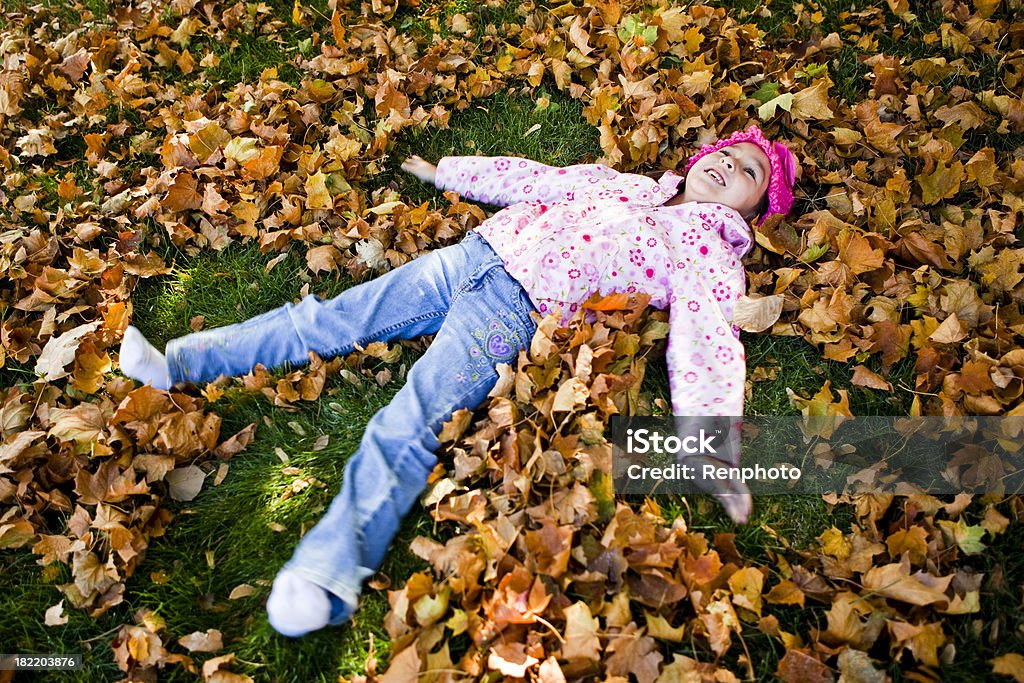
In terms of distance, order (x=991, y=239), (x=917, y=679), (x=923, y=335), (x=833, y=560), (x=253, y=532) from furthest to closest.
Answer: (x=991, y=239) → (x=923, y=335) → (x=253, y=532) → (x=833, y=560) → (x=917, y=679)

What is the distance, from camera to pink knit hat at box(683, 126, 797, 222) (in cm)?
295

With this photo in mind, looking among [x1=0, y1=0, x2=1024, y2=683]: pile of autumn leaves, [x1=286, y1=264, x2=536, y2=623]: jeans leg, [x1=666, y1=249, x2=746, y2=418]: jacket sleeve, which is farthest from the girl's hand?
[x1=666, y1=249, x2=746, y2=418]: jacket sleeve

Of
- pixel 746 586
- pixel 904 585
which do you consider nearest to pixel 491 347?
pixel 746 586

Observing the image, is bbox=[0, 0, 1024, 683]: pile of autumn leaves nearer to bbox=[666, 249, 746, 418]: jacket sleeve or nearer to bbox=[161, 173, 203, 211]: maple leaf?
bbox=[161, 173, 203, 211]: maple leaf

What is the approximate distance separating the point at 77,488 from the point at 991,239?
348 cm

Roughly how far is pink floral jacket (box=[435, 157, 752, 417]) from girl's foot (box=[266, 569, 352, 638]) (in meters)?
1.25

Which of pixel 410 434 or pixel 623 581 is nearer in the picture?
pixel 623 581

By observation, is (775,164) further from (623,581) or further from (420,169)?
(623,581)

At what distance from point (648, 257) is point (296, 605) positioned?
169 cm

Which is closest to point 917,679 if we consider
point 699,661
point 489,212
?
point 699,661

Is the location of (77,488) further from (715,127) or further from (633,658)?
(715,127)

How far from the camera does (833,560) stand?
6.98ft

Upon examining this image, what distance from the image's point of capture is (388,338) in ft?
8.86

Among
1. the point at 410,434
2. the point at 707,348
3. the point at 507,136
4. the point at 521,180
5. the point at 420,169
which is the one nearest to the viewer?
the point at 410,434
